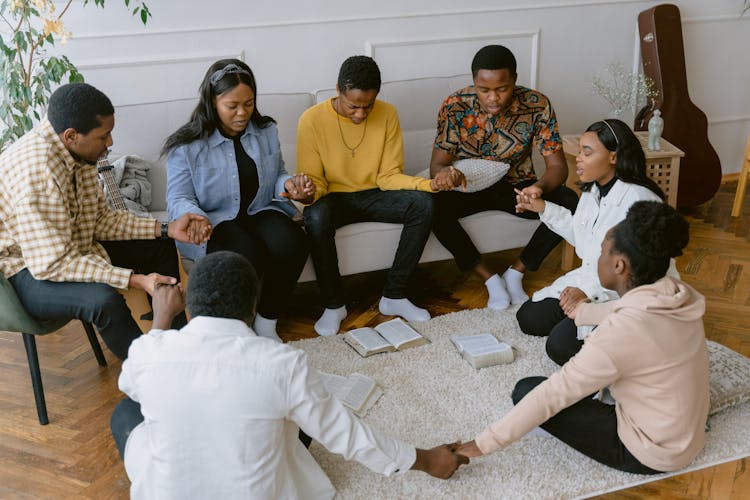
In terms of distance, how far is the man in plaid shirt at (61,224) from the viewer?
7.07 ft

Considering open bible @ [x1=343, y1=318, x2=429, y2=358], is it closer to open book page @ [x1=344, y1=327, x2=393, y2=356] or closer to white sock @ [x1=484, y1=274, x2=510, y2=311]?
open book page @ [x1=344, y1=327, x2=393, y2=356]

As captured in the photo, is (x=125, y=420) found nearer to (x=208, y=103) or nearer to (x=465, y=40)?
(x=208, y=103)

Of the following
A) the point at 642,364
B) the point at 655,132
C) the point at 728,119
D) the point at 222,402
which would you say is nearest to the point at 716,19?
the point at 728,119

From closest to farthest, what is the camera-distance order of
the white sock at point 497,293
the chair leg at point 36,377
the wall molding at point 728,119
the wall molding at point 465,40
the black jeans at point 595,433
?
the black jeans at point 595,433 → the chair leg at point 36,377 → the white sock at point 497,293 → the wall molding at point 465,40 → the wall molding at point 728,119

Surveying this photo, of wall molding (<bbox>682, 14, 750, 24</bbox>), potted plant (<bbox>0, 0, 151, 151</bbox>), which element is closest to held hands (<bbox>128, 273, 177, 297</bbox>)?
potted plant (<bbox>0, 0, 151, 151</bbox>)

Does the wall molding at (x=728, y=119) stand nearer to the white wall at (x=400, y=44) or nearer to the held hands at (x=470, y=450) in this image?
the white wall at (x=400, y=44)

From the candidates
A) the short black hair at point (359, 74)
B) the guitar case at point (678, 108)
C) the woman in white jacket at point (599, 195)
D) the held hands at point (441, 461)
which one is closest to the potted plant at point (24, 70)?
the short black hair at point (359, 74)

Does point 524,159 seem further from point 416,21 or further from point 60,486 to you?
point 60,486

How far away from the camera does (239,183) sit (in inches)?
109

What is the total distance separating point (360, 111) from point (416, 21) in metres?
Result: 1.17

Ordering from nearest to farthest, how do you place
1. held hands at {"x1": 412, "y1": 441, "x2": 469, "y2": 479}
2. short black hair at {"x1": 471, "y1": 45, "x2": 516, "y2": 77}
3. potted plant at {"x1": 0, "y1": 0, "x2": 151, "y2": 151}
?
held hands at {"x1": 412, "y1": 441, "x2": 469, "y2": 479} < potted plant at {"x1": 0, "y1": 0, "x2": 151, "y2": 151} < short black hair at {"x1": 471, "y1": 45, "x2": 516, "y2": 77}

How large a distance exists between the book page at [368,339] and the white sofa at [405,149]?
317mm

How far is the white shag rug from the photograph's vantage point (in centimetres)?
201

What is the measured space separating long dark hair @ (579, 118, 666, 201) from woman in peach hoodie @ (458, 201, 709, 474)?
0.66m
